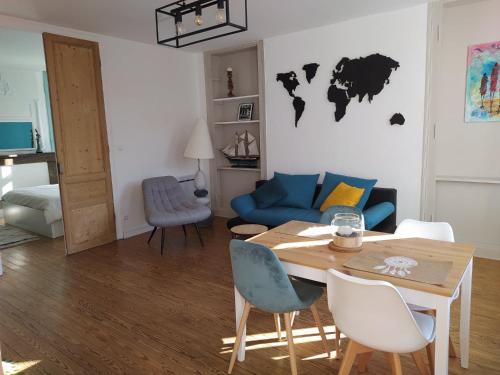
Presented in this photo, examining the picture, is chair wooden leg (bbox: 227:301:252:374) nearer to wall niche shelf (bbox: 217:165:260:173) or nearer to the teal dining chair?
the teal dining chair

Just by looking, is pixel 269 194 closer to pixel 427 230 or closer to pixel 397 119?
pixel 397 119

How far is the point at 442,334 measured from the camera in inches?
59.7

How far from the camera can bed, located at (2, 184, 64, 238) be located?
484 centimetres

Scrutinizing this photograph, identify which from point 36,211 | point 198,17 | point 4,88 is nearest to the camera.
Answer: point 198,17

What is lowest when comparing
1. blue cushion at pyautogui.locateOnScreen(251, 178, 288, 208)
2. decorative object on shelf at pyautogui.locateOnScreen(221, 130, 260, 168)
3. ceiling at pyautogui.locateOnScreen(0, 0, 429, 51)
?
blue cushion at pyautogui.locateOnScreen(251, 178, 288, 208)

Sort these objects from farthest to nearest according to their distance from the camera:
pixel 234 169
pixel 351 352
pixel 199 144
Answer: pixel 234 169
pixel 199 144
pixel 351 352

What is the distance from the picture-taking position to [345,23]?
4180 millimetres

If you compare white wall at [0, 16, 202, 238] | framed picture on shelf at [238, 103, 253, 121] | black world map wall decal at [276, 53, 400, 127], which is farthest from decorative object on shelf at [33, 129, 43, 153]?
black world map wall decal at [276, 53, 400, 127]

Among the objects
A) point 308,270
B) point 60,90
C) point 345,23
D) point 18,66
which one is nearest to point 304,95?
point 345,23

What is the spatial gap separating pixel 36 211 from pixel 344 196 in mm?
4138

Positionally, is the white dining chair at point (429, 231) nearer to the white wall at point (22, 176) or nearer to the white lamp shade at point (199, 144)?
the white lamp shade at point (199, 144)

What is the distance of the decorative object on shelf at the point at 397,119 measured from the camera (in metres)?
3.96

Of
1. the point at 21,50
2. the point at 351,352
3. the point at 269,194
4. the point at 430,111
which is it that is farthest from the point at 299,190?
the point at 21,50

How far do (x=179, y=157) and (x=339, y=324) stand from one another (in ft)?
14.3
